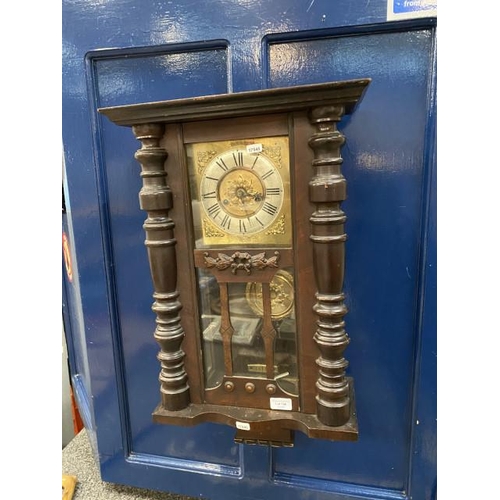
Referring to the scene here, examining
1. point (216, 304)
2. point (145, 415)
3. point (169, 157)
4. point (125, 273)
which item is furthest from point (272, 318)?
point (145, 415)

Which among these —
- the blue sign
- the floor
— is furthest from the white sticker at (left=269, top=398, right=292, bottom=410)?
the blue sign

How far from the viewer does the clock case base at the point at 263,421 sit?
65cm

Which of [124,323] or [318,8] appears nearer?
[318,8]

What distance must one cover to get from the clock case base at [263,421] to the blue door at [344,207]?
0.26 m

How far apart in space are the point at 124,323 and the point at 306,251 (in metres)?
0.61

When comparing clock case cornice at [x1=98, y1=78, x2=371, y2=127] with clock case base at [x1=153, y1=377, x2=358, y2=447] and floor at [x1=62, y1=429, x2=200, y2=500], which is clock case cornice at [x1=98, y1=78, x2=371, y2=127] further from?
floor at [x1=62, y1=429, x2=200, y2=500]

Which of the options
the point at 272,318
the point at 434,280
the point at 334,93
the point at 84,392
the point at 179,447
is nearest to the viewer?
the point at 334,93

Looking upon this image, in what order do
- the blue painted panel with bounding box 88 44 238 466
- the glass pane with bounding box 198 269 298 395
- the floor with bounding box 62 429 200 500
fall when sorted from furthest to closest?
the floor with bounding box 62 429 200 500
the blue painted panel with bounding box 88 44 238 466
the glass pane with bounding box 198 269 298 395

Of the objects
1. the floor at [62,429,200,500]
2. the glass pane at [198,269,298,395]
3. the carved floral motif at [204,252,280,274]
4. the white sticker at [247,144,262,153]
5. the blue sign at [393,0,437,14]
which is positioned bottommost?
the floor at [62,429,200,500]

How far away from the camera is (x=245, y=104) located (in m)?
0.59

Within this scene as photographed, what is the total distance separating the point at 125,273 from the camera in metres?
0.95

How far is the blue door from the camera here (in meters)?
0.77

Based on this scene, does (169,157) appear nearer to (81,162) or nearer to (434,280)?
(81,162)

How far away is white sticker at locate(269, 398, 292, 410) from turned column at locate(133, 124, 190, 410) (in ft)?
0.59
